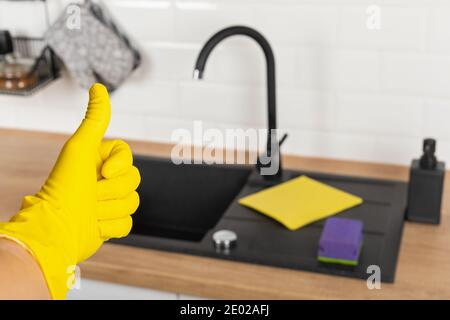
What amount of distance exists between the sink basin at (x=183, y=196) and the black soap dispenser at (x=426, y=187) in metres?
0.44

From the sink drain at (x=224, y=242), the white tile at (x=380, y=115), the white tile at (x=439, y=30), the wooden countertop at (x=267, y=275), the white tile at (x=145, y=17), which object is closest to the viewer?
the wooden countertop at (x=267, y=275)

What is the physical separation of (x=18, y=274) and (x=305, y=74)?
109 centimetres

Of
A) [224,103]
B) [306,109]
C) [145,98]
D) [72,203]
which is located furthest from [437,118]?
[72,203]

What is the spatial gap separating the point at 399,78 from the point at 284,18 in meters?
0.31

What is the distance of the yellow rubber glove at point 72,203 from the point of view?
3.72 feet

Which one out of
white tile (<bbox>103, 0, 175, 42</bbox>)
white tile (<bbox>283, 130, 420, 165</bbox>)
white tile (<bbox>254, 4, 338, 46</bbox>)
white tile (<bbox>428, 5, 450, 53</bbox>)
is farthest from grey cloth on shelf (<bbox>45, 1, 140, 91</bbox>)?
white tile (<bbox>428, 5, 450, 53</bbox>)

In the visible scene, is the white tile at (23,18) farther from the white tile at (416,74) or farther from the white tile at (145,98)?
the white tile at (416,74)

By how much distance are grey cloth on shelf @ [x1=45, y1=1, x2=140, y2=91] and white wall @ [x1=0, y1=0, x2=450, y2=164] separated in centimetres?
7

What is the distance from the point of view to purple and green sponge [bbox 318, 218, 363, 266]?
1520 mm

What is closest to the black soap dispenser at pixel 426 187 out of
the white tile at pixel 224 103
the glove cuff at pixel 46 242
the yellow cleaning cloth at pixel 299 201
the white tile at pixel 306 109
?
the yellow cleaning cloth at pixel 299 201
